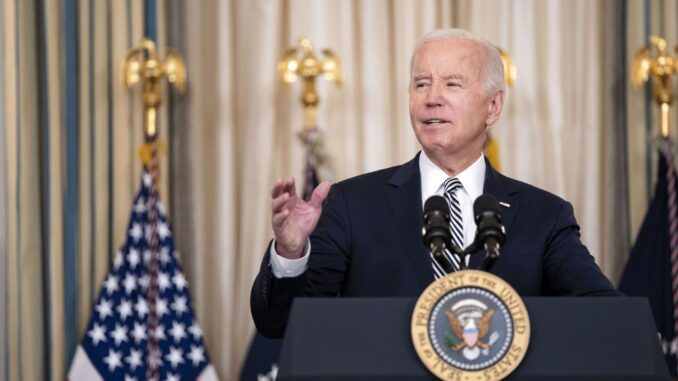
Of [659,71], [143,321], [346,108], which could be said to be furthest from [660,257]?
[143,321]

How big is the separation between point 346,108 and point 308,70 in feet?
1.72

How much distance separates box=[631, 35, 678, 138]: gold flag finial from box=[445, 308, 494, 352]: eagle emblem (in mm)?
4819

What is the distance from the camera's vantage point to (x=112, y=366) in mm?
6664

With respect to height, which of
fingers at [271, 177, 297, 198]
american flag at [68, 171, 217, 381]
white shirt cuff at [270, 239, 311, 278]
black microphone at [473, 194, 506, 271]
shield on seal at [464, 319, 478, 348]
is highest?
fingers at [271, 177, 297, 198]

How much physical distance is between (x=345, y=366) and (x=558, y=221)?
1140mm

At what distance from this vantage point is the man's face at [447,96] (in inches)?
137

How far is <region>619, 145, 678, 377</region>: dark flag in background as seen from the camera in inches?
271

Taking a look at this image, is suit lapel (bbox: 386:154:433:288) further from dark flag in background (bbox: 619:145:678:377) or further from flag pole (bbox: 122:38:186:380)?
dark flag in background (bbox: 619:145:678:377)

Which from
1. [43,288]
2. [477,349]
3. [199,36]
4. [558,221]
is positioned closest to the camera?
[477,349]

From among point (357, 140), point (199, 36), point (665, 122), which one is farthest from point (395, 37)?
point (665, 122)

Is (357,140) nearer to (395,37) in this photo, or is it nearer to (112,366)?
(395,37)

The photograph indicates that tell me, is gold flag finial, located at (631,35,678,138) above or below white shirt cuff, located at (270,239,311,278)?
above

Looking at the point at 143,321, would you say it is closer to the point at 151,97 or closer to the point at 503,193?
the point at 151,97

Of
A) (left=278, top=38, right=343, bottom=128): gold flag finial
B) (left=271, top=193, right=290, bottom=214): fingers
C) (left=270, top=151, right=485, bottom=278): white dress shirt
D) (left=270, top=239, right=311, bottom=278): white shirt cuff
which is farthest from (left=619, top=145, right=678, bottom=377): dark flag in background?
(left=271, top=193, right=290, bottom=214): fingers
